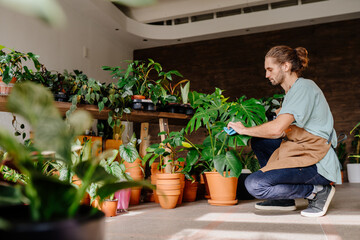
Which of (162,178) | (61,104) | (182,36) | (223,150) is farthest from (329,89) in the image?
(61,104)

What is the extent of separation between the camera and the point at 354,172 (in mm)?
5984

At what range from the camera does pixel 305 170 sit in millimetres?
2135

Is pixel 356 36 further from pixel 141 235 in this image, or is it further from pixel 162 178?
pixel 141 235

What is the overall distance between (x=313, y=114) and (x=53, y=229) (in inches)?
80.2

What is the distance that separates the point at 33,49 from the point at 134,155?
394 centimetres

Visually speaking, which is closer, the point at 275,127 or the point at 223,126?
the point at 275,127

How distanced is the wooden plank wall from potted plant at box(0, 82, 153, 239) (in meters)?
6.82

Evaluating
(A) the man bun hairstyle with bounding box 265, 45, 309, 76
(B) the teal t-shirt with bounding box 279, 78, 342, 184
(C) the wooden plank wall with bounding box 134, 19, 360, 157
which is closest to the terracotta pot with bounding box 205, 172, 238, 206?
(B) the teal t-shirt with bounding box 279, 78, 342, 184

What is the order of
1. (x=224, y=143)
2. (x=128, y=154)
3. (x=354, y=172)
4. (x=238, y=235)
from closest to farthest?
(x=238, y=235)
(x=128, y=154)
(x=224, y=143)
(x=354, y=172)

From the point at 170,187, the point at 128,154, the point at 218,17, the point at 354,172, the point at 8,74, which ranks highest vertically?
the point at 218,17

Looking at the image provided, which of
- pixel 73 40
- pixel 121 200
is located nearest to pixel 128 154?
pixel 121 200

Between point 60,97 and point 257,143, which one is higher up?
point 60,97

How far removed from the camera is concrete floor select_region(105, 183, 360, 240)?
1.60m

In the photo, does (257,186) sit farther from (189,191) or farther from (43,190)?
(43,190)
